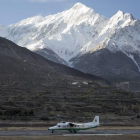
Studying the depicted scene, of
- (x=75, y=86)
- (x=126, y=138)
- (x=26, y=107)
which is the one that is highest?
(x=75, y=86)

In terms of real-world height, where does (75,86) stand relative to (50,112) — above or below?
above

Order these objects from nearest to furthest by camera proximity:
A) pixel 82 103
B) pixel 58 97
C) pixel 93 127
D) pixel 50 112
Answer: pixel 93 127 → pixel 50 112 → pixel 82 103 → pixel 58 97

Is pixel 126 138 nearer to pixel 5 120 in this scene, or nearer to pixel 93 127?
pixel 93 127

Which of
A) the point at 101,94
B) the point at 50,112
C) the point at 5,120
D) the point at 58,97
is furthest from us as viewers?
the point at 101,94

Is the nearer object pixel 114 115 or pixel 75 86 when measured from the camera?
pixel 114 115

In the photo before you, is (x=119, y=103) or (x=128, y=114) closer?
(x=128, y=114)

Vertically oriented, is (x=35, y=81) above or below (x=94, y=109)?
above

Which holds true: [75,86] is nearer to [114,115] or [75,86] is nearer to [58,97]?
[58,97]

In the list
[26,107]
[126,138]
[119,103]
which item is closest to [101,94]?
[119,103]

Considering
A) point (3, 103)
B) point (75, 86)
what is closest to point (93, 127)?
point (3, 103)
